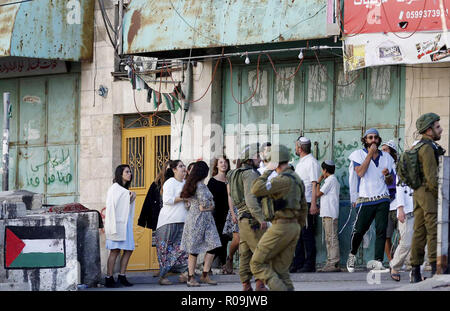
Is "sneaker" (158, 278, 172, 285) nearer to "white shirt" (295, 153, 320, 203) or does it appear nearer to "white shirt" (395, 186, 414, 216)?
"white shirt" (295, 153, 320, 203)

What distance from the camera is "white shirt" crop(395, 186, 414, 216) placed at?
48.2 feet

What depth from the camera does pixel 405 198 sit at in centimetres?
1495

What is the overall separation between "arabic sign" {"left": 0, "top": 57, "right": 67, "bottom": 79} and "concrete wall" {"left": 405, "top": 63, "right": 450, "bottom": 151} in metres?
7.32

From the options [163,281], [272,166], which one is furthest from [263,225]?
[163,281]

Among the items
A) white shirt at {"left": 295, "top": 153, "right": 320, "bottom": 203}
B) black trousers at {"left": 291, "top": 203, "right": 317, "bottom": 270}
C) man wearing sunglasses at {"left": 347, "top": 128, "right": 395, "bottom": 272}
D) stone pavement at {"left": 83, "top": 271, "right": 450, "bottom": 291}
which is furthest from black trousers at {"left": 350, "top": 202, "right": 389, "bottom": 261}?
white shirt at {"left": 295, "top": 153, "right": 320, "bottom": 203}

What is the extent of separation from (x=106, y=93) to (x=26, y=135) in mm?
2169

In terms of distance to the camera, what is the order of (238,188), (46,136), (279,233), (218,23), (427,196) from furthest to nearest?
(46,136) < (218,23) < (238,188) < (427,196) < (279,233)

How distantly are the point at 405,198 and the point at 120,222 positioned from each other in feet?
14.3

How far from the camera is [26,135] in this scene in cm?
2175

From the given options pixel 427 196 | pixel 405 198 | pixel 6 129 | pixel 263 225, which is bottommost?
pixel 263 225

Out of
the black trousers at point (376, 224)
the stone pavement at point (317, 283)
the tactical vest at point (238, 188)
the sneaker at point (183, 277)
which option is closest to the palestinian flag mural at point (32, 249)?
the stone pavement at point (317, 283)

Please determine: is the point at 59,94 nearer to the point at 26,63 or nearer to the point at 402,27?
the point at 26,63

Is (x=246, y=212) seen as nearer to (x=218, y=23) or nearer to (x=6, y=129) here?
(x=218, y=23)
